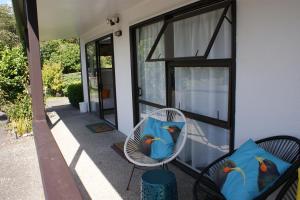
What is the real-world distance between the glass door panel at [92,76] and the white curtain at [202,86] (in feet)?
13.0

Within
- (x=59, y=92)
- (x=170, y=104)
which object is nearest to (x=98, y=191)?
(x=170, y=104)

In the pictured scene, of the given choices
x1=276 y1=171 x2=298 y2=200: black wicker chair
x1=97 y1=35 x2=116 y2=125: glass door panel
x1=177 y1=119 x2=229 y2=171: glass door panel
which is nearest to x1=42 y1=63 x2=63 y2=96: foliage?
→ x1=97 y1=35 x2=116 y2=125: glass door panel

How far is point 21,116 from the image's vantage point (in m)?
5.92

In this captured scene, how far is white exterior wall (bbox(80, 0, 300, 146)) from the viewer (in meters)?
1.90

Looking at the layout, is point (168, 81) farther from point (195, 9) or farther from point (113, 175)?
point (113, 175)

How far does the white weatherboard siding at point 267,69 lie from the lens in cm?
190

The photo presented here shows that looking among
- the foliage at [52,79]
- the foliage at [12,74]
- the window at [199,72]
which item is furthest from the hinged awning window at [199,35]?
the foliage at [52,79]

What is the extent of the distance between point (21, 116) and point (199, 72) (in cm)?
445

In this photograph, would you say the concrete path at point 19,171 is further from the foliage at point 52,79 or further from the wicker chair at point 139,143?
the foliage at point 52,79

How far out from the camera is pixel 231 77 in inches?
97.4

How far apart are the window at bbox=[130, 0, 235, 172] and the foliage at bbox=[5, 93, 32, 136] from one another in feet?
10.0

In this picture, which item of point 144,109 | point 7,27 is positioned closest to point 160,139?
point 144,109

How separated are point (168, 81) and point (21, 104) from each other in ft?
13.1

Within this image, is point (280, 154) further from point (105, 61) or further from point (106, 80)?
point (106, 80)
